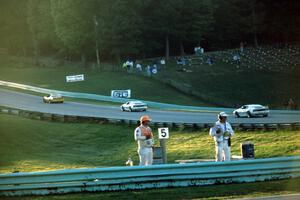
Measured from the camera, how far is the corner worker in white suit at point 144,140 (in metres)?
16.1

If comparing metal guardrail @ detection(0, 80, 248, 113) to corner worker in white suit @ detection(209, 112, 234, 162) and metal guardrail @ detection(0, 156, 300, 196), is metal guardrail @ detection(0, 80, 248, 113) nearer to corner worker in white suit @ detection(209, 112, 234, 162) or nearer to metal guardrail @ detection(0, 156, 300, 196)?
corner worker in white suit @ detection(209, 112, 234, 162)

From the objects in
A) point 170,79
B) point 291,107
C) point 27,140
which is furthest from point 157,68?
point 27,140

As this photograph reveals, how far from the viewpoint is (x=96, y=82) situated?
243 feet

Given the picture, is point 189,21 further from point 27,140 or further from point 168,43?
point 27,140

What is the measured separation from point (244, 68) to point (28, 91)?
102ft

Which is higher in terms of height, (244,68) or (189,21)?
(189,21)

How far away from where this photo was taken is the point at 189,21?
9856 cm

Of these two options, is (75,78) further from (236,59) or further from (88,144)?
(88,144)

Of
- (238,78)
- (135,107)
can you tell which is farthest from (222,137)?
(238,78)

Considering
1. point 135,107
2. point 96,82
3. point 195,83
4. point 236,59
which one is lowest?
point 135,107

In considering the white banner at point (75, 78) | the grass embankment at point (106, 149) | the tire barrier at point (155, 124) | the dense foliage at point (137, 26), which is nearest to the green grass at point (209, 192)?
the grass embankment at point (106, 149)

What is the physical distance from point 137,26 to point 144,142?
75464mm

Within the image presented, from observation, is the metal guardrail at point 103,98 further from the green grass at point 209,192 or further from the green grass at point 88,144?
the green grass at point 209,192

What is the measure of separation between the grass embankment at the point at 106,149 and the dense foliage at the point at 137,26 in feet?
153
